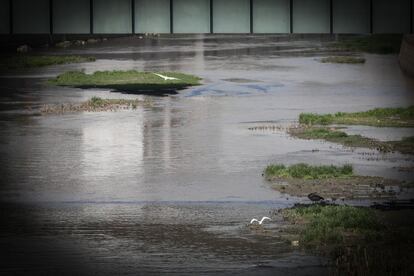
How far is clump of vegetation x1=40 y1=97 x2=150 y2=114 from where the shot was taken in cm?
8556

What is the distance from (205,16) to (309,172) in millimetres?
16472

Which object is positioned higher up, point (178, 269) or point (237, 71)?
point (237, 71)

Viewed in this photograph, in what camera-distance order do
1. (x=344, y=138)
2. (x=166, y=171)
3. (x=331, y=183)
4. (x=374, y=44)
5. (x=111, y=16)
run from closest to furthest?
(x=111, y=16) < (x=331, y=183) < (x=166, y=171) < (x=344, y=138) < (x=374, y=44)

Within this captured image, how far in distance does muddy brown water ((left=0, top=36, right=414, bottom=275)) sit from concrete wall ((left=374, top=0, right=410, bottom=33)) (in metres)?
8.83

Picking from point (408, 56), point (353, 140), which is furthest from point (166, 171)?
point (408, 56)

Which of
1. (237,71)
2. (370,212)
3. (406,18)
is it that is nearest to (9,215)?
(370,212)

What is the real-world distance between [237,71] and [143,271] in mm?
90780

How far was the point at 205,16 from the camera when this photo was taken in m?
37.3

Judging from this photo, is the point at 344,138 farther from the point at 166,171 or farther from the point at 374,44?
the point at 374,44

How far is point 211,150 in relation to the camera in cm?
6506

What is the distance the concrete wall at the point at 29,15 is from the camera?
36.0 metres

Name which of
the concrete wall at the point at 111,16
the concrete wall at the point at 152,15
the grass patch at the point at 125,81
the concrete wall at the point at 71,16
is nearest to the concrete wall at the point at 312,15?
the concrete wall at the point at 152,15

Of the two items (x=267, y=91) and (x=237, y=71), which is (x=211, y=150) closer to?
(x=267, y=91)

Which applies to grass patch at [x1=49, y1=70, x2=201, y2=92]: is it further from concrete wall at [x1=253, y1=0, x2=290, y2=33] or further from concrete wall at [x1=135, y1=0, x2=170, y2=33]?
concrete wall at [x1=253, y1=0, x2=290, y2=33]
